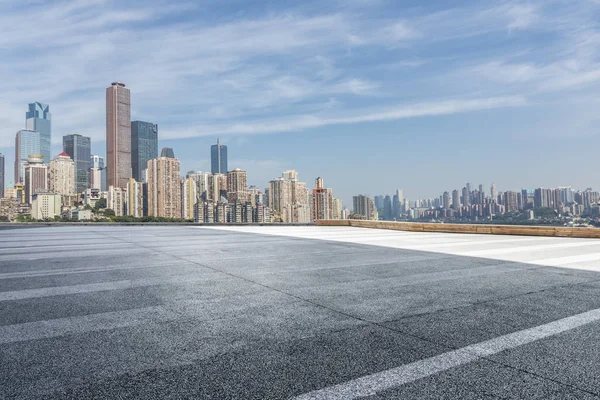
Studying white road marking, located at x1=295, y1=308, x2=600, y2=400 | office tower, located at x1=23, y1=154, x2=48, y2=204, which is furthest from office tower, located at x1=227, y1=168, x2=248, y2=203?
white road marking, located at x1=295, y1=308, x2=600, y2=400

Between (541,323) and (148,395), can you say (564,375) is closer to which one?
(541,323)

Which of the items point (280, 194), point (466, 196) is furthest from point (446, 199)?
point (280, 194)

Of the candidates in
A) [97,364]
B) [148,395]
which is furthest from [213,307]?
[148,395]

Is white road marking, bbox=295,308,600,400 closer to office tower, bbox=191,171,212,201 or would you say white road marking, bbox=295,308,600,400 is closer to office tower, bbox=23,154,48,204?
office tower, bbox=191,171,212,201

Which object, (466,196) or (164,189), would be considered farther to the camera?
(164,189)

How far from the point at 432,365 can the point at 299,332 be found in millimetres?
1203

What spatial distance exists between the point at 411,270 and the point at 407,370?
454cm

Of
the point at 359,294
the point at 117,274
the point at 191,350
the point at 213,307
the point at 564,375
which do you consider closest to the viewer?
the point at 564,375

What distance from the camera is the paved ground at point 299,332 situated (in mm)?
2584

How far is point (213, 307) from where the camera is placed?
14.9 feet

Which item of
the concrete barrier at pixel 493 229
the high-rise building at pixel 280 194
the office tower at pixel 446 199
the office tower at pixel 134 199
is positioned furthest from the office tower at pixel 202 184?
the concrete barrier at pixel 493 229

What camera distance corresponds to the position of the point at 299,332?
3.62 m

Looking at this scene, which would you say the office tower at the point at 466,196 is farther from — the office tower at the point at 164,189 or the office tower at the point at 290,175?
the office tower at the point at 164,189

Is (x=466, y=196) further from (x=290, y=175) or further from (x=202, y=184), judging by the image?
(x=202, y=184)
